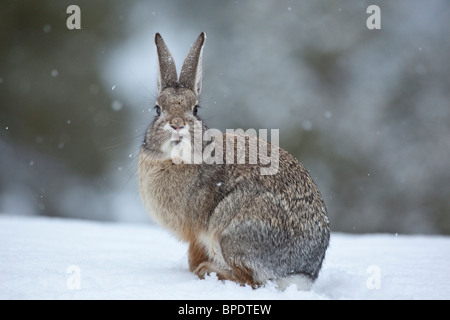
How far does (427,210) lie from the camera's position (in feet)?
29.5

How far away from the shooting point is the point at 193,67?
12.8 ft

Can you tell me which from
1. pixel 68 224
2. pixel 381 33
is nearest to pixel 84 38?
pixel 68 224

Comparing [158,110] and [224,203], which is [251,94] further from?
[224,203]

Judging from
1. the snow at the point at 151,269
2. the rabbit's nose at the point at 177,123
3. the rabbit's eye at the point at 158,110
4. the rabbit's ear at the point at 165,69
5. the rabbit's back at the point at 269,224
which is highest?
the rabbit's ear at the point at 165,69

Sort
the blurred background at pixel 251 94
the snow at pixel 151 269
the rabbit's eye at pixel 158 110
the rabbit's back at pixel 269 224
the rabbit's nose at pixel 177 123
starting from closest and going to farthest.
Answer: the snow at pixel 151 269 < the rabbit's back at pixel 269 224 < the rabbit's nose at pixel 177 123 < the rabbit's eye at pixel 158 110 < the blurred background at pixel 251 94

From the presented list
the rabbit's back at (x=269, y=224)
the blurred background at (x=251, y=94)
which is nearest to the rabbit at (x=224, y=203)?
the rabbit's back at (x=269, y=224)

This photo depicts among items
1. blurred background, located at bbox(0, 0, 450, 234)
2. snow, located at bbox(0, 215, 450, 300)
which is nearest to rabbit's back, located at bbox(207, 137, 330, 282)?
snow, located at bbox(0, 215, 450, 300)

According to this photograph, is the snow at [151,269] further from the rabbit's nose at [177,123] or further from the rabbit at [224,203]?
the rabbit's nose at [177,123]

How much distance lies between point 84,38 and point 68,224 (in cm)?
534

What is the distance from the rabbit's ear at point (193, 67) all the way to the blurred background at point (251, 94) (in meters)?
5.29

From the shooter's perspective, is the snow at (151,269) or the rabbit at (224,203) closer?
the snow at (151,269)

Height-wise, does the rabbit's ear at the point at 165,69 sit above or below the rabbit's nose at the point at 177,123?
above

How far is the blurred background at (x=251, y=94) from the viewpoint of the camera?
30.6 feet
